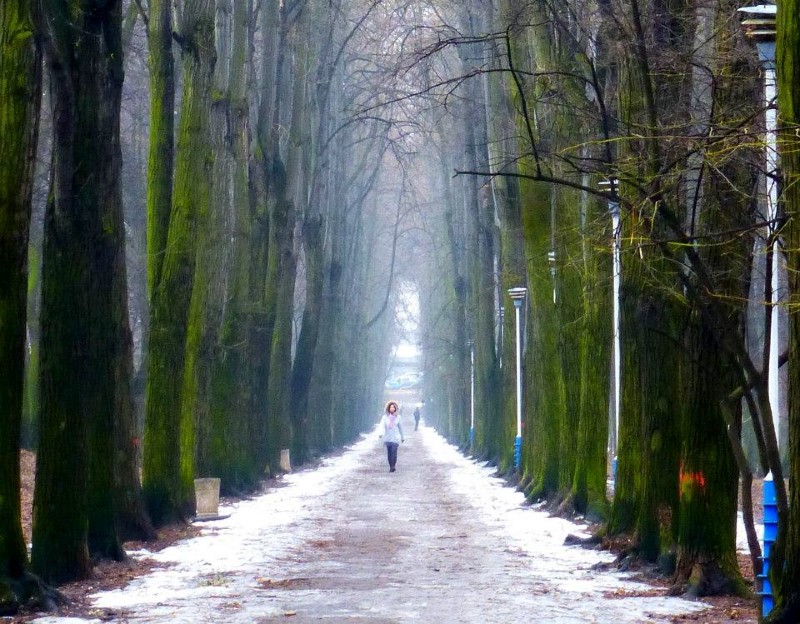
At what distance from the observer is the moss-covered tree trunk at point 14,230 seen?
10.1 meters

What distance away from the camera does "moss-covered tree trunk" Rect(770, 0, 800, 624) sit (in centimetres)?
809

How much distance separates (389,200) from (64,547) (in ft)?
191

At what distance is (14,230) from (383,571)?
533cm

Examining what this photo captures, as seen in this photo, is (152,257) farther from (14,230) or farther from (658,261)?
(14,230)

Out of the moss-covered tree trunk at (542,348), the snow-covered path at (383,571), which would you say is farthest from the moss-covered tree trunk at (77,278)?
the moss-covered tree trunk at (542,348)

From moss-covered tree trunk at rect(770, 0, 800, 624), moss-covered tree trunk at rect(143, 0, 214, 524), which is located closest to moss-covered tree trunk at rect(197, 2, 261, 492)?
moss-covered tree trunk at rect(143, 0, 214, 524)

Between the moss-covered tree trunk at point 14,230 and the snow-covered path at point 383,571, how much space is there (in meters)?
1.10

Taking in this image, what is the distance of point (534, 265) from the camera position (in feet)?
77.4

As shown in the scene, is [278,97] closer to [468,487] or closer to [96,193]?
[468,487]

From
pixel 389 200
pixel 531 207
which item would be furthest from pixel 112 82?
pixel 389 200

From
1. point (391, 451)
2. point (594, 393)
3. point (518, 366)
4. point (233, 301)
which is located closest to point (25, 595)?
point (594, 393)

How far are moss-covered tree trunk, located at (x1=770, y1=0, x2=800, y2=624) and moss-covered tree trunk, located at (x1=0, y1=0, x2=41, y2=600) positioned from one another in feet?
17.7

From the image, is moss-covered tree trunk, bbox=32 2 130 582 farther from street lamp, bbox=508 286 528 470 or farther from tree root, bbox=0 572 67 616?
street lamp, bbox=508 286 528 470

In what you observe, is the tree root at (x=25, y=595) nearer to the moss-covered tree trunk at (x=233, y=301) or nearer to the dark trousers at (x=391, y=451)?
the moss-covered tree trunk at (x=233, y=301)
